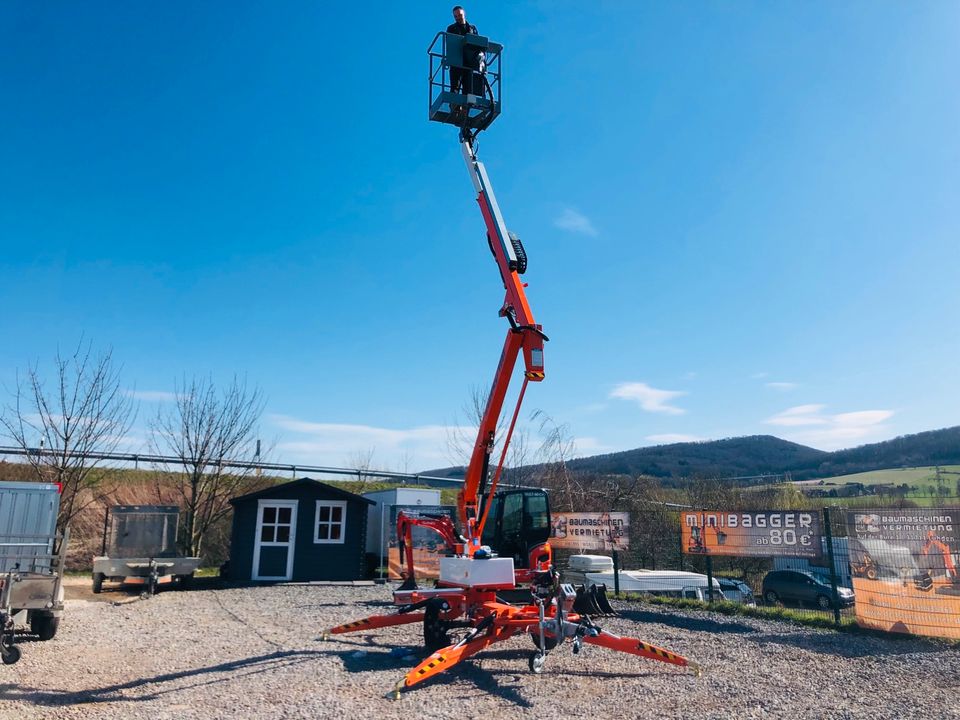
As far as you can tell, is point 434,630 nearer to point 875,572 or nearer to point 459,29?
point 875,572

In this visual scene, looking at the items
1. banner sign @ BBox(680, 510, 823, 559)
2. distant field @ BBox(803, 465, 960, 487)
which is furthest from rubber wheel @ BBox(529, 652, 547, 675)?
distant field @ BBox(803, 465, 960, 487)

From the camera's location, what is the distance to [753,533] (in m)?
13.4

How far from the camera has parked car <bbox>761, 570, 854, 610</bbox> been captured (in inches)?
615

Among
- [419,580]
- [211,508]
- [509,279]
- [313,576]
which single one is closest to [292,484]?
[313,576]

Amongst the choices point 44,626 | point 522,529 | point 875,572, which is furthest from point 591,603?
point 44,626

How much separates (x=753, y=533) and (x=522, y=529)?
4.82 m

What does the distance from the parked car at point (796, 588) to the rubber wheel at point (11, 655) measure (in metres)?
14.4

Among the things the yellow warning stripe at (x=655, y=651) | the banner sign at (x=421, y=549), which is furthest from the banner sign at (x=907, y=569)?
the banner sign at (x=421, y=549)

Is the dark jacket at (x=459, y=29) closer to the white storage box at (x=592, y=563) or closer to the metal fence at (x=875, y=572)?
the metal fence at (x=875, y=572)

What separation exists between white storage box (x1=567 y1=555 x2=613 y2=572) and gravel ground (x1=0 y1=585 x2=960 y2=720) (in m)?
4.48

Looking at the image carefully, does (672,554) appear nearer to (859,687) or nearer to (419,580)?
(419,580)

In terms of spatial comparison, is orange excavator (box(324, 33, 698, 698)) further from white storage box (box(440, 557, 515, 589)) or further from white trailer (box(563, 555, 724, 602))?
white trailer (box(563, 555, 724, 602))

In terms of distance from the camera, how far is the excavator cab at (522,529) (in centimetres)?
1158

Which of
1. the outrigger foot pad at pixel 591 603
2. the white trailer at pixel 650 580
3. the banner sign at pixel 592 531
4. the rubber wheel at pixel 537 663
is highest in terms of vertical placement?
the banner sign at pixel 592 531
